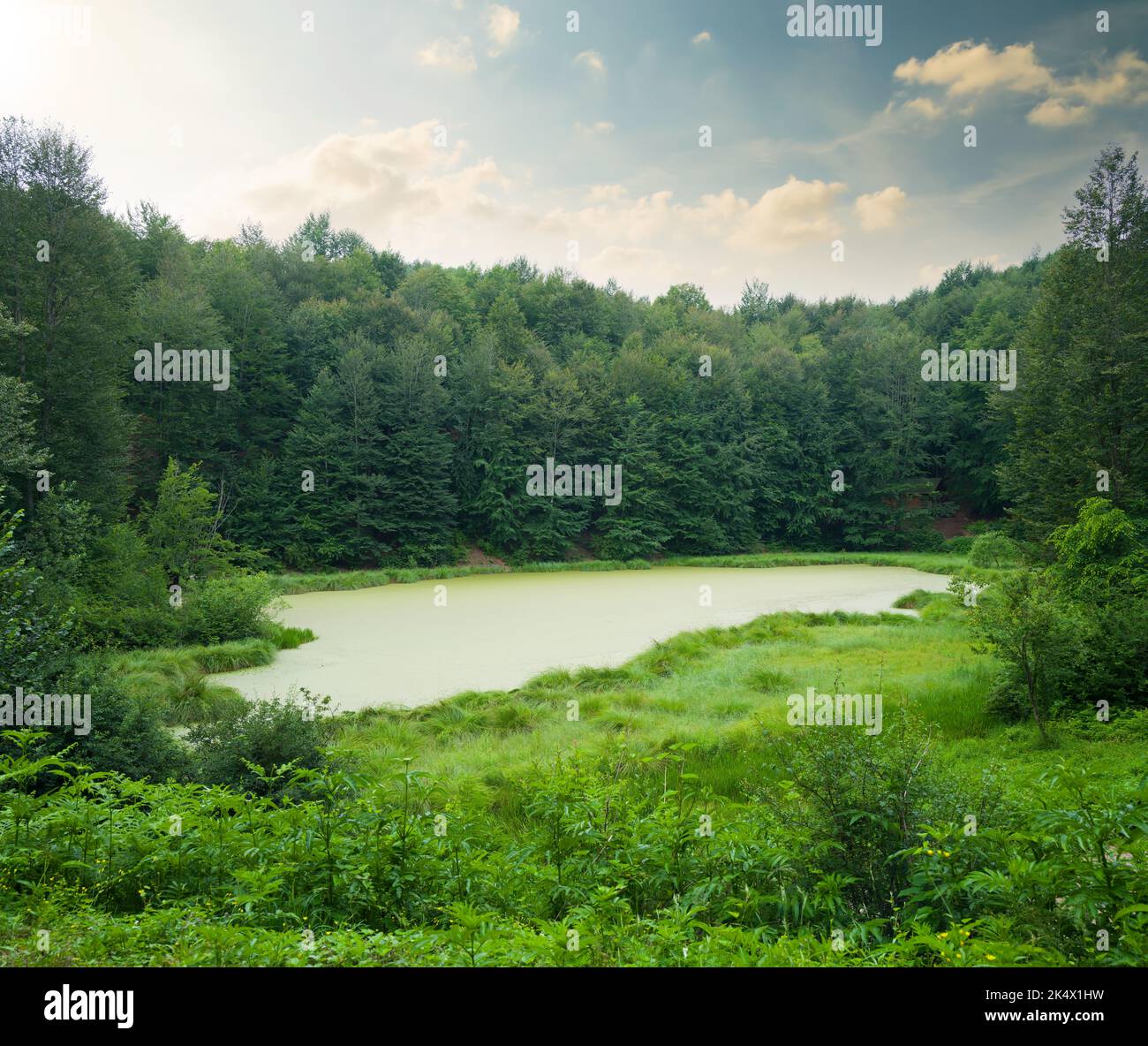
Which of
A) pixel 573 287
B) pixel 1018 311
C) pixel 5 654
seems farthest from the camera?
pixel 573 287

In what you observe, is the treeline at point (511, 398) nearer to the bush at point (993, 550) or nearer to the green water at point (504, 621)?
the bush at point (993, 550)

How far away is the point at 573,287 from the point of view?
53688 mm

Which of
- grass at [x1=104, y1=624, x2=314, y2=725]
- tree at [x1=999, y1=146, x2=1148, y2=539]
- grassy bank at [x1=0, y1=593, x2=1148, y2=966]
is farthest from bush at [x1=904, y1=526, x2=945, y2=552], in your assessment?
grassy bank at [x1=0, y1=593, x2=1148, y2=966]

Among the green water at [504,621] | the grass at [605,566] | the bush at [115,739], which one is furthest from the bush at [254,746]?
the grass at [605,566]

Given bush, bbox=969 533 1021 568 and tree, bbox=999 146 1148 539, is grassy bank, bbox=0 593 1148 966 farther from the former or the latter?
bush, bbox=969 533 1021 568

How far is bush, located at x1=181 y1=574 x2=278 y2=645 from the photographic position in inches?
621

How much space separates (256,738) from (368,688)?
6380mm

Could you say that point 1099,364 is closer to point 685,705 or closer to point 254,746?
point 685,705

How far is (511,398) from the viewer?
138 ft

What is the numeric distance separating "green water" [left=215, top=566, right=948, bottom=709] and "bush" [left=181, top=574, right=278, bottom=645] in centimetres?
137

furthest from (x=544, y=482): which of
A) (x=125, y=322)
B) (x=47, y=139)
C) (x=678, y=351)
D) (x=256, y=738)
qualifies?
(x=256, y=738)

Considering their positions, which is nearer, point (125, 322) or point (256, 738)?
point (256, 738)
